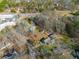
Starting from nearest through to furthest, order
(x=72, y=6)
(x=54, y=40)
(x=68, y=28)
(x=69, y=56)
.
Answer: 1. (x=69, y=56)
2. (x=54, y=40)
3. (x=68, y=28)
4. (x=72, y=6)

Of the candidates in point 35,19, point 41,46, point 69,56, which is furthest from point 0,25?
point 69,56

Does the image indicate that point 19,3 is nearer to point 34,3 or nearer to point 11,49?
point 34,3

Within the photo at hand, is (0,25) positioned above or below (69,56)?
above

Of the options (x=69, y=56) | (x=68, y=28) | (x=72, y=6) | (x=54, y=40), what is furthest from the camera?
(x=72, y=6)

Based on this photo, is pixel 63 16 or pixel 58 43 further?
pixel 63 16

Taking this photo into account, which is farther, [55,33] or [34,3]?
[34,3]

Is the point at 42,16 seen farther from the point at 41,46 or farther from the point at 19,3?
the point at 19,3

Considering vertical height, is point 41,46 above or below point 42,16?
below

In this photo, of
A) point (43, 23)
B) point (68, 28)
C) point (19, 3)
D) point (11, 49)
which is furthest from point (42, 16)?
point (19, 3)
